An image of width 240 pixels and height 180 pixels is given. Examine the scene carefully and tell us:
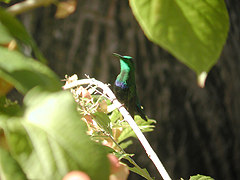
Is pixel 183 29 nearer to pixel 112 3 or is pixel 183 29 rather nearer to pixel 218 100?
pixel 112 3

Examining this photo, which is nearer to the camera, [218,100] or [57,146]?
[57,146]

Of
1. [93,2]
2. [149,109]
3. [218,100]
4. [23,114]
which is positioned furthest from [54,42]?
[23,114]

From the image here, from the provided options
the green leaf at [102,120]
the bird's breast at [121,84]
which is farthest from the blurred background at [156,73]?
the green leaf at [102,120]

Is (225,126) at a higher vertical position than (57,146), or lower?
lower

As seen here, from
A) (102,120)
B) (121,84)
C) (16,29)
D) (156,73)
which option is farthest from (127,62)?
(156,73)

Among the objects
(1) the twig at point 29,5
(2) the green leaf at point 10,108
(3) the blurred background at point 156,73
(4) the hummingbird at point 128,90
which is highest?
(1) the twig at point 29,5

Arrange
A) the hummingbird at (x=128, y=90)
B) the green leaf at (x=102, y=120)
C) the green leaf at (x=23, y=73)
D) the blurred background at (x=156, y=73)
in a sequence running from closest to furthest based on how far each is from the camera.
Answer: the green leaf at (x=23, y=73) < the green leaf at (x=102, y=120) < the hummingbird at (x=128, y=90) < the blurred background at (x=156, y=73)

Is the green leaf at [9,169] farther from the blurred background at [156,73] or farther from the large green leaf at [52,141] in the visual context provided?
the blurred background at [156,73]
